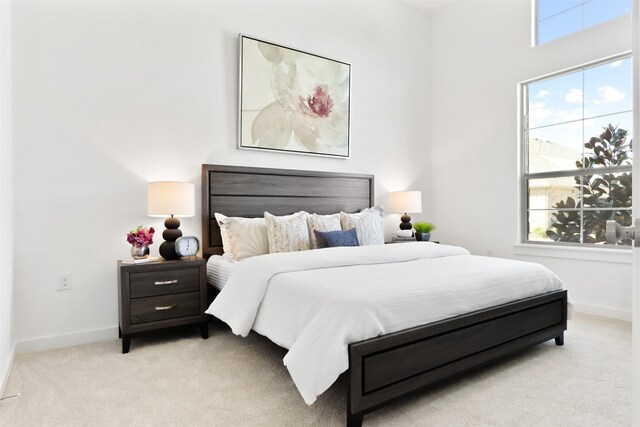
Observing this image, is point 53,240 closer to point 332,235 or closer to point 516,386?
point 332,235

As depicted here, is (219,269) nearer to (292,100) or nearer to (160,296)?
(160,296)

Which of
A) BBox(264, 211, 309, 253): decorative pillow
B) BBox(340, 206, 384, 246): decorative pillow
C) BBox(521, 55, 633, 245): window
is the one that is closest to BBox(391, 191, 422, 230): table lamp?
BBox(340, 206, 384, 246): decorative pillow

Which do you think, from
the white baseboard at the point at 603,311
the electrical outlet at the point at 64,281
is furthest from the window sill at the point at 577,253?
the electrical outlet at the point at 64,281

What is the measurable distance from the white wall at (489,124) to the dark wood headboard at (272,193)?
1187mm

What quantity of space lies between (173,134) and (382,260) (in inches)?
80.6

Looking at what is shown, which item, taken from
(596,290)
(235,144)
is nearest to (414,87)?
(235,144)

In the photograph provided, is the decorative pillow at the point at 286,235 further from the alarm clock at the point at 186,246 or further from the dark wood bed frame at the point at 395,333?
the alarm clock at the point at 186,246

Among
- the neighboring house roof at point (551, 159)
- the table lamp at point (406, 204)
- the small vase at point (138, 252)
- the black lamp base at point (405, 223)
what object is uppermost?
the neighboring house roof at point (551, 159)

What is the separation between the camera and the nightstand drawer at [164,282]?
2703mm

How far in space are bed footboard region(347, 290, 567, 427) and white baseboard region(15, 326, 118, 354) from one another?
7.27 ft

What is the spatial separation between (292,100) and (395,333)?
2.79m

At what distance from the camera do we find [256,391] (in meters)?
2.07

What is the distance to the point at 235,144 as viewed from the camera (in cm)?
363

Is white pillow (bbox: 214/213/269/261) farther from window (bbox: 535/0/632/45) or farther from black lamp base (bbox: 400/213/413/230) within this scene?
window (bbox: 535/0/632/45)
